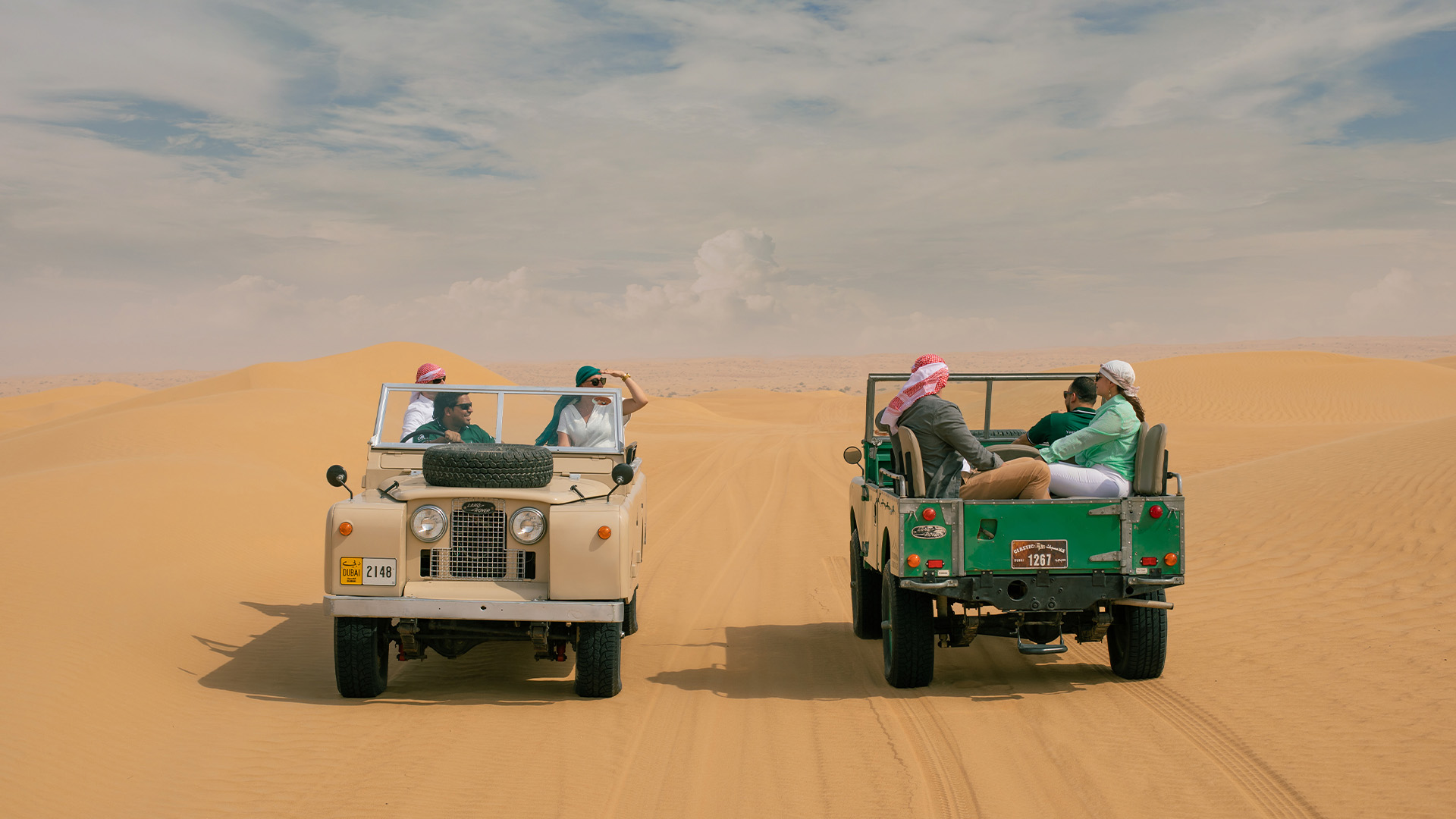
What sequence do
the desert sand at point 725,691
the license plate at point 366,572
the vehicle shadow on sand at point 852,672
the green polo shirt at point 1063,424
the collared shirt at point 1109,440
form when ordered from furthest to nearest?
the green polo shirt at point 1063,424, the vehicle shadow on sand at point 852,672, the collared shirt at point 1109,440, the license plate at point 366,572, the desert sand at point 725,691

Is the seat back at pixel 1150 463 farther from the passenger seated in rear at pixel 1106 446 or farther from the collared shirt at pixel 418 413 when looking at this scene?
Answer: the collared shirt at pixel 418 413

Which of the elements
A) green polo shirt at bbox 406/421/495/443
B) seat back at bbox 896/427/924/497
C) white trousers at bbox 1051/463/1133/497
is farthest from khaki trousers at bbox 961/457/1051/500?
green polo shirt at bbox 406/421/495/443

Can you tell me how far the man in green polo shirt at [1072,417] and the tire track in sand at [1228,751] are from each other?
1.89m

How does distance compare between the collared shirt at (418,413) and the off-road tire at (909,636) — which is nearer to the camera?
the off-road tire at (909,636)

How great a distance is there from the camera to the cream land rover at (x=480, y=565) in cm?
663

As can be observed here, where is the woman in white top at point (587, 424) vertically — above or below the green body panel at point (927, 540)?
above

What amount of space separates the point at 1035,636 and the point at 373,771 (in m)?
4.50

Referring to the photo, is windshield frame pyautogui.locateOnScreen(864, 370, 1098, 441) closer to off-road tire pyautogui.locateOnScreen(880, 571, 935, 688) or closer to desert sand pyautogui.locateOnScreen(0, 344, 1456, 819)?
off-road tire pyautogui.locateOnScreen(880, 571, 935, 688)

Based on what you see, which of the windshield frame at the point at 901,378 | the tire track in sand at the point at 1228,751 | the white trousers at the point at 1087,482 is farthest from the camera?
the windshield frame at the point at 901,378

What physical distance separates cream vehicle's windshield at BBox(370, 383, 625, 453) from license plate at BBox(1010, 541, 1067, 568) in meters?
3.19

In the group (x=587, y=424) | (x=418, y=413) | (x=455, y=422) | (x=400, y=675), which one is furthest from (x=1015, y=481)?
(x=400, y=675)

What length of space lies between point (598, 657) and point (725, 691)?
1.03 meters

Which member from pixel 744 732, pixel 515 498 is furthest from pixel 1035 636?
pixel 515 498

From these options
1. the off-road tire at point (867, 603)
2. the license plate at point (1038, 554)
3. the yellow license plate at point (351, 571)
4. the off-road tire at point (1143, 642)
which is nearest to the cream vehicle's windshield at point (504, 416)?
the yellow license plate at point (351, 571)
